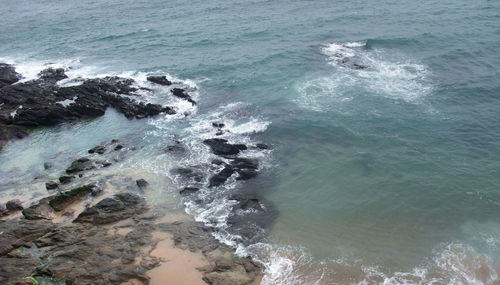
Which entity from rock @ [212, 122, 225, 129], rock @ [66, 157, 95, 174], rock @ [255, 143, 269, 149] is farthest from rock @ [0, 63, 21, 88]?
rock @ [255, 143, 269, 149]

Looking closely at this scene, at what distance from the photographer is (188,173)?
34062 millimetres

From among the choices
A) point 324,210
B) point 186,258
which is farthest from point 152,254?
point 324,210

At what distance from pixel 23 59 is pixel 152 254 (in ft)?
189

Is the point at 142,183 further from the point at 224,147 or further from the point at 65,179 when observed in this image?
the point at 224,147

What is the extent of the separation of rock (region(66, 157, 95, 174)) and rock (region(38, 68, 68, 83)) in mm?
23753

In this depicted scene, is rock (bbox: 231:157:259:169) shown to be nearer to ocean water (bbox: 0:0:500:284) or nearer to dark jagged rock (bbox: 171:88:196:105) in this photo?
ocean water (bbox: 0:0:500:284)

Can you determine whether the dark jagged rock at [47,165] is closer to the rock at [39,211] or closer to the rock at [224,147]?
the rock at [39,211]

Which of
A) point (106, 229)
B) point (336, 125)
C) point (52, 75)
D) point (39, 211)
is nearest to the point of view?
point (106, 229)

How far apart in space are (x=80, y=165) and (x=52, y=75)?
26901 millimetres

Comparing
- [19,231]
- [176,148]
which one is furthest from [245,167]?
[19,231]

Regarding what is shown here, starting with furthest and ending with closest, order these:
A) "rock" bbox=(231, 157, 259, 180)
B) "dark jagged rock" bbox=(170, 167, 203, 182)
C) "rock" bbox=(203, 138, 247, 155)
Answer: "rock" bbox=(203, 138, 247, 155), "dark jagged rock" bbox=(170, 167, 203, 182), "rock" bbox=(231, 157, 259, 180)

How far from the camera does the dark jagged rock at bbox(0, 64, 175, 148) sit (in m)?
44.7

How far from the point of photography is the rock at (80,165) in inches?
1401

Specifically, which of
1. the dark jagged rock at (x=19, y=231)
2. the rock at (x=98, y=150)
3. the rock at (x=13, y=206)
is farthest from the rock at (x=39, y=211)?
the rock at (x=98, y=150)
